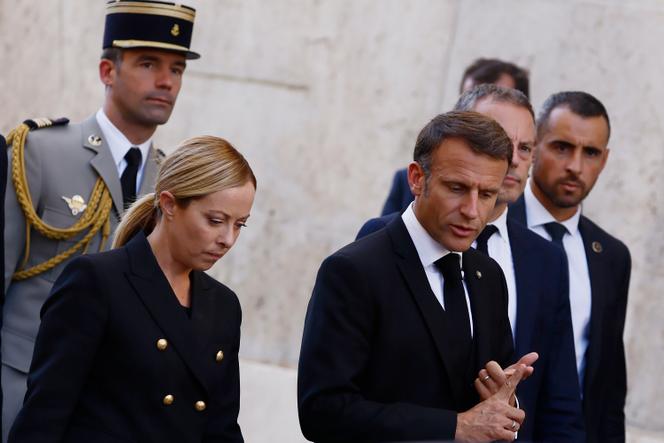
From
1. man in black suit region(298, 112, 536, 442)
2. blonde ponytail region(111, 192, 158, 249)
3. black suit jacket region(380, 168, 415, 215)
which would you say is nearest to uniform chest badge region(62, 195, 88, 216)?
blonde ponytail region(111, 192, 158, 249)

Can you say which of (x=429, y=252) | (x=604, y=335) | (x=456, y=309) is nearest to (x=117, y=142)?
(x=429, y=252)

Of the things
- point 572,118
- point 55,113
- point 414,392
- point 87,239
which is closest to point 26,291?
point 87,239

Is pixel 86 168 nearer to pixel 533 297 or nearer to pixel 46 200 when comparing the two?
pixel 46 200

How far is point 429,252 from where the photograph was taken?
13.2 feet

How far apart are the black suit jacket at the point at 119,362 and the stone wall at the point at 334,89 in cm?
317

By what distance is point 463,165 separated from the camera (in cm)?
398

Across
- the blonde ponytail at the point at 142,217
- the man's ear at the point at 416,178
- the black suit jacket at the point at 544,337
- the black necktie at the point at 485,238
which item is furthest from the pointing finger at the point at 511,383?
the blonde ponytail at the point at 142,217

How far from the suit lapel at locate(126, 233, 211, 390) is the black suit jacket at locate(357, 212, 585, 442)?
30.4 inches

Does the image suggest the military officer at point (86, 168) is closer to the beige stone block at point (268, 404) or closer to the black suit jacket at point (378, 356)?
the black suit jacket at point (378, 356)

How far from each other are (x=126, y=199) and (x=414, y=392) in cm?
161

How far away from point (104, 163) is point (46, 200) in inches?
9.2

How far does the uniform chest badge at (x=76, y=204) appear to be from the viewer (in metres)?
5.04

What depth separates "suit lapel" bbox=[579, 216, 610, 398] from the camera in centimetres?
526

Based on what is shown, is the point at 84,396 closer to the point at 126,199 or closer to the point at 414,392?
the point at 414,392
